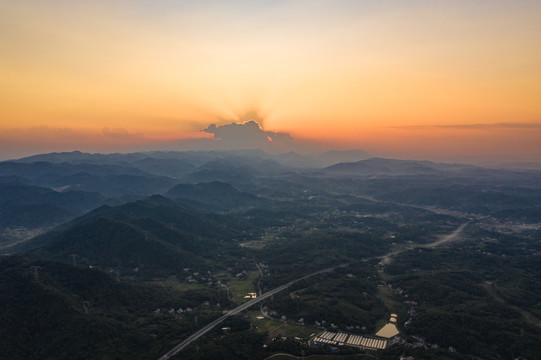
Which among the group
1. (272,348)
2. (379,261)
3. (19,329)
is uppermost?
(19,329)

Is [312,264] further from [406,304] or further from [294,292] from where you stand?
[406,304]

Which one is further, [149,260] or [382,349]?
[149,260]

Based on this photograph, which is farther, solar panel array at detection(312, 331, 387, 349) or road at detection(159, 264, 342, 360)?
solar panel array at detection(312, 331, 387, 349)

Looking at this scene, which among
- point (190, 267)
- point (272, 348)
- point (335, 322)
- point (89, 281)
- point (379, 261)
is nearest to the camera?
point (272, 348)

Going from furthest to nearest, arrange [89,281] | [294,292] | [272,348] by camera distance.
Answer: [294,292] → [89,281] → [272,348]

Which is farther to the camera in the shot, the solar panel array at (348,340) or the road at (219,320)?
the solar panel array at (348,340)

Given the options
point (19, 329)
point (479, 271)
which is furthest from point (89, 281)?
point (479, 271)

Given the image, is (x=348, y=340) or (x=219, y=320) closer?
(x=348, y=340)

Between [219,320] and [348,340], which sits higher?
[348,340]

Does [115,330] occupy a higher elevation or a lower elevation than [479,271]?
higher

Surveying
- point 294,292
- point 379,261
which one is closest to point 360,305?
point 294,292
